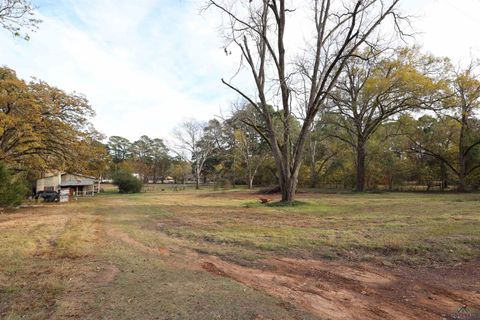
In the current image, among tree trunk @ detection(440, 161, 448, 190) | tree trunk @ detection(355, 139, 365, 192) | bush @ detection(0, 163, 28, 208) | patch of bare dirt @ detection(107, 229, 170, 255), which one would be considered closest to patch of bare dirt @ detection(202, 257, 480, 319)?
patch of bare dirt @ detection(107, 229, 170, 255)

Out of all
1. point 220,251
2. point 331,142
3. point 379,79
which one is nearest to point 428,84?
point 379,79

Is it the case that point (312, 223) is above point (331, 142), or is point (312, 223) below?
below

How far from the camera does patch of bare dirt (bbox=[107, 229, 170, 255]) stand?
6.62 m

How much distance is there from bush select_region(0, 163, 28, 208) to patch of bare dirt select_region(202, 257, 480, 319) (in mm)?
15082

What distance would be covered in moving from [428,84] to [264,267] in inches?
922

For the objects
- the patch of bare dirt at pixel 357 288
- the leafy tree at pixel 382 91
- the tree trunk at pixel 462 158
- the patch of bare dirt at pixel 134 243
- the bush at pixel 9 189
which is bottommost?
the patch of bare dirt at pixel 357 288

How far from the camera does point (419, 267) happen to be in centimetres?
549

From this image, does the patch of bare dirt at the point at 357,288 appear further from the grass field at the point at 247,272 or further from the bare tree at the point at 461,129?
the bare tree at the point at 461,129

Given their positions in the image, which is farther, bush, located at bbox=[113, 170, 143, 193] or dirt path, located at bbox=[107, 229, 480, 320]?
bush, located at bbox=[113, 170, 143, 193]

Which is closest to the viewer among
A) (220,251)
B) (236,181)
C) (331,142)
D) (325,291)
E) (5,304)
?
(5,304)

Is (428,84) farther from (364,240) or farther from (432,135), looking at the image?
(364,240)

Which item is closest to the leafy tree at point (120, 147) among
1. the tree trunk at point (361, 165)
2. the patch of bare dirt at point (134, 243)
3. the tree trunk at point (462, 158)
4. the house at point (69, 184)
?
A: the house at point (69, 184)

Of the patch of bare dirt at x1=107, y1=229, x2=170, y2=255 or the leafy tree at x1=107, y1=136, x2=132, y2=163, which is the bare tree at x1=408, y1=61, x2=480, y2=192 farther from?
the leafy tree at x1=107, y1=136, x2=132, y2=163

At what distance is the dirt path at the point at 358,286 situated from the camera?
372cm
